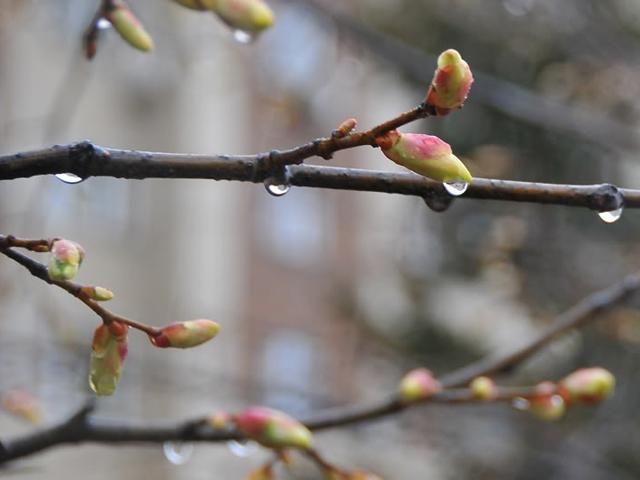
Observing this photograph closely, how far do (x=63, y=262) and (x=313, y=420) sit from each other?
754 mm

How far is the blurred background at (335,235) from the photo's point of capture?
449 centimetres

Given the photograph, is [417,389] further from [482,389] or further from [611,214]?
[611,214]

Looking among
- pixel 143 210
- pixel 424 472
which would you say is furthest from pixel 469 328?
pixel 143 210

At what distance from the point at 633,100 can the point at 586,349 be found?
7.49 feet

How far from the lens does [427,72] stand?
11.3 feet

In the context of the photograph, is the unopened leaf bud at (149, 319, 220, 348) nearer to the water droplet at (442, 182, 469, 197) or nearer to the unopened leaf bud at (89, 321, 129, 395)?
the unopened leaf bud at (89, 321, 129, 395)

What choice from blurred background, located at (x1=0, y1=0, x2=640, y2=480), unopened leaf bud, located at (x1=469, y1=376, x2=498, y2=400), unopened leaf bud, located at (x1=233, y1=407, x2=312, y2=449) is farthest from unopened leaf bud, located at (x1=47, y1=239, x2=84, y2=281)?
unopened leaf bud, located at (x1=469, y1=376, x2=498, y2=400)

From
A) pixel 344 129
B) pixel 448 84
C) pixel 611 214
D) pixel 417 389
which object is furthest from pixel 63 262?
pixel 417 389

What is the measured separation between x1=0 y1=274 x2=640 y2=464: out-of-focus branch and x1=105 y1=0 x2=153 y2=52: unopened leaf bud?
53cm

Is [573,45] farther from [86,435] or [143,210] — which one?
[143,210]

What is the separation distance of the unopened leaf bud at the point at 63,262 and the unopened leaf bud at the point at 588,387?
0.93 m

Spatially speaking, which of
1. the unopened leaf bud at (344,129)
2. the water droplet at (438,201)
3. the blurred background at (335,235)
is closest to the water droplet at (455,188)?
the water droplet at (438,201)

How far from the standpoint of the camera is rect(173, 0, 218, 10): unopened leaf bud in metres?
1.44

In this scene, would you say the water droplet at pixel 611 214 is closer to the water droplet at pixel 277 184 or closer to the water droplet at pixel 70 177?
the water droplet at pixel 277 184
